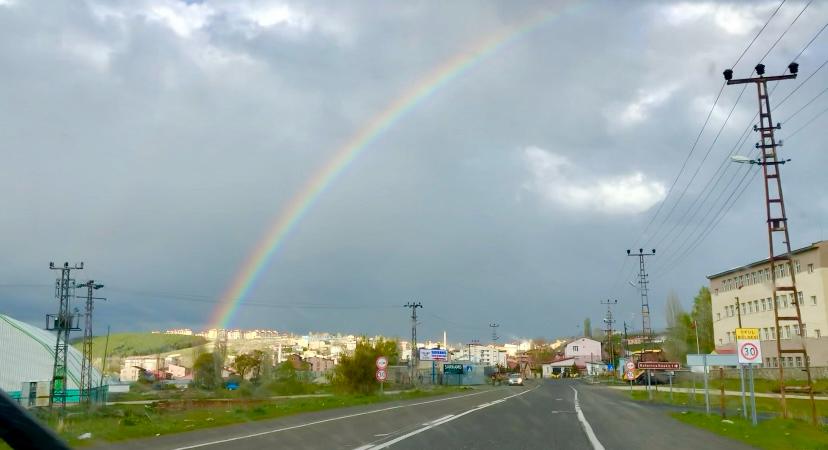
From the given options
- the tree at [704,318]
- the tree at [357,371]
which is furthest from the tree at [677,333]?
the tree at [357,371]

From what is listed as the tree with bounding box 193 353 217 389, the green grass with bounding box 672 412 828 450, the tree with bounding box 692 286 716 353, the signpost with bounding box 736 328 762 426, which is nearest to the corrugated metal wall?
the tree with bounding box 193 353 217 389

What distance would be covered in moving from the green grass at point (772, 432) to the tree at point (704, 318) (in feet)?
283

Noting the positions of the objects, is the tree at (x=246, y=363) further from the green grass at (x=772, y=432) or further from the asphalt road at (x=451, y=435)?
the green grass at (x=772, y=432)

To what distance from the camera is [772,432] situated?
22.3 m

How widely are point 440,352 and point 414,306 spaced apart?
25525mm

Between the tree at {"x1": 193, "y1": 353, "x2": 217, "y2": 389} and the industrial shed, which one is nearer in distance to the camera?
the industrial shed

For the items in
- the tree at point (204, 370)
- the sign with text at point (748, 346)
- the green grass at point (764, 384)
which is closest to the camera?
the sign with text at point (748, 346)

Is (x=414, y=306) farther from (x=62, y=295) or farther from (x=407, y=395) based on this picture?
(x=62, y=295)

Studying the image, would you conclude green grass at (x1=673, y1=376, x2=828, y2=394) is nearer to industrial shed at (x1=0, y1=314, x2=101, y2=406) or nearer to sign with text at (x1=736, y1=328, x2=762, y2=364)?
sign with text at (x1=736, y1=328, x2=762, y2=364)

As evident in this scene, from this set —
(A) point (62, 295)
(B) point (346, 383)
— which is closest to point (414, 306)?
(B) point (346, 383)

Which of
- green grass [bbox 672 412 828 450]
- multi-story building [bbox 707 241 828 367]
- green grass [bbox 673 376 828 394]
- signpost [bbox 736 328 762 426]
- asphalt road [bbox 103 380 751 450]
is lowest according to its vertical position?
green grass [bbox 673 376 828 394]

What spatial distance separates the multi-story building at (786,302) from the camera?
70.6m

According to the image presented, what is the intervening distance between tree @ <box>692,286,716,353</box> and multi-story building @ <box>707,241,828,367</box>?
16155 millimetres

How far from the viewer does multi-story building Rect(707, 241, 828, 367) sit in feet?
232
